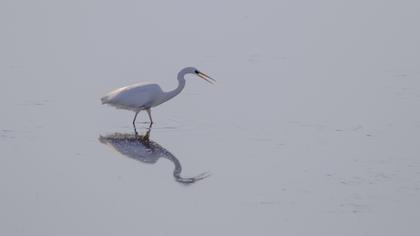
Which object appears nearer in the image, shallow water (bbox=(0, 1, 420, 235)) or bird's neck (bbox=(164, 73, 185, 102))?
shallow water (bbox=(0, 1, 420, 235))

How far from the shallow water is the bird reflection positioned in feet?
0.16

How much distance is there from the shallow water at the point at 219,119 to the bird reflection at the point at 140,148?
0.05m

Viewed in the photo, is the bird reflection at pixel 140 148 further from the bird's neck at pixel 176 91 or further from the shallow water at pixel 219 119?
the bird's neck at pixel 176 91

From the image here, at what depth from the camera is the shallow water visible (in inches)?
302

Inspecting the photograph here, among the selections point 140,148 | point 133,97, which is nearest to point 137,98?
point 133,97

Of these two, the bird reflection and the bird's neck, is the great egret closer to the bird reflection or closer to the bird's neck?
the bird's neck

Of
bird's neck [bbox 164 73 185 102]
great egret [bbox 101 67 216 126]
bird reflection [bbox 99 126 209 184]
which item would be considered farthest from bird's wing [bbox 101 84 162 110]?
bird reflection [bbox 99 126 209 184]

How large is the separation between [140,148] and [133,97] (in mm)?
1039

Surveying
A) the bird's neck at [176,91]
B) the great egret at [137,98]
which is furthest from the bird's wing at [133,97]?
the bird's neck at [176,91]

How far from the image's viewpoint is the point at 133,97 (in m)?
10.5

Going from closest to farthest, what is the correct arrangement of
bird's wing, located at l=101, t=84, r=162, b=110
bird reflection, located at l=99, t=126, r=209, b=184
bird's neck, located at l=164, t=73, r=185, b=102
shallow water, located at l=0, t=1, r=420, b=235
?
shallow water, located at l=0, t=1, r=420, b=235 → bird reflection, located at l=99, t=126, r=209, b=184 → bird's wing, located at l=101, t=84, r=162, b=110 → bird's neck, located at l=164, t=73, r=185, b=102

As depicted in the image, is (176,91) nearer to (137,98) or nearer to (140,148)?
(137,98)

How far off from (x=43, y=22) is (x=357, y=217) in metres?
9.61

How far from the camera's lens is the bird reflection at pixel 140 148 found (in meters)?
9.13
